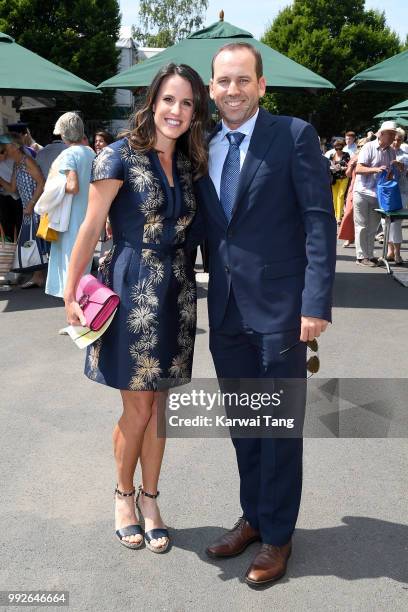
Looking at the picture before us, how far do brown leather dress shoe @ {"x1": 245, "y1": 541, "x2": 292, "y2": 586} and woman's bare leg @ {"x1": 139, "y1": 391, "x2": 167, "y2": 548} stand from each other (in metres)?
0.41

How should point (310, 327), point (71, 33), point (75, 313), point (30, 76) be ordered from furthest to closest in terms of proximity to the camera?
point (71, 33) < point (30, 76) < point (75, 313) < point (310, 327)

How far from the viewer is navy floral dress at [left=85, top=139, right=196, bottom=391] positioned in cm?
286

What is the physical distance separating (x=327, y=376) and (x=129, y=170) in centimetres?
313

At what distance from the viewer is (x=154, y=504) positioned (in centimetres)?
323

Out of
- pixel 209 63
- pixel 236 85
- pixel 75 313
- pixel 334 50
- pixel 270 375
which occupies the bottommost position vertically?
pixel 270 375

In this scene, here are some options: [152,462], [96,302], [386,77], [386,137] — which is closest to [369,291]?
[386,77]

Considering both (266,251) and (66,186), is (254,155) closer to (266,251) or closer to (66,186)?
(266,251)

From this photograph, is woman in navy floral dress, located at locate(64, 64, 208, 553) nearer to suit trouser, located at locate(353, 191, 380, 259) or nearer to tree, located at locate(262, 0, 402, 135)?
suit trouser, located at locate(353, 191, 380, 259)

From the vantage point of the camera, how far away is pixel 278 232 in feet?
8.97

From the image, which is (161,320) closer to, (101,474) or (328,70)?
(101,474)

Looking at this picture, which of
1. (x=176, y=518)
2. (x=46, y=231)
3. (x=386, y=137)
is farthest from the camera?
(x=386, y=137)

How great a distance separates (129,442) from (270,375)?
0.68 m

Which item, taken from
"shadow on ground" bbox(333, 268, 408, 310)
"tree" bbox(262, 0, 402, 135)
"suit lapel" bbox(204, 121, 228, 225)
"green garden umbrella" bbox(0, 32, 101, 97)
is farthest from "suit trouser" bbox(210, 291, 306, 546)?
"tree" bbox(262, 0, 402, 135)

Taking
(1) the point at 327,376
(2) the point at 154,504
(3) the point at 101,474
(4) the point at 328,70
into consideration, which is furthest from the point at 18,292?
(4) the point at 328,70
